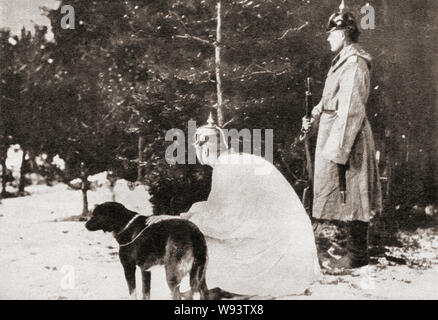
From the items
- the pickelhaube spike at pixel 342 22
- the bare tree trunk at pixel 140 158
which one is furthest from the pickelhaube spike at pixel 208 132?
the pickelhaube spike at pixel 342 22

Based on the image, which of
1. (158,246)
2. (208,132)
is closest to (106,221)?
(158,246)

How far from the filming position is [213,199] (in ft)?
14.8

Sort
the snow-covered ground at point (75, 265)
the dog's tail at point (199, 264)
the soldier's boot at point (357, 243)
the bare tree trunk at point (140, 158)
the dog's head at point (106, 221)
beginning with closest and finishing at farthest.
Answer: the dog's tail at point (199, 264) → the dog's head at point (106, 221) → the snow-covered ground at point (75, 265) → the soldier's boot at point (357, 243) → the bare tree trunk at point (140, 158)

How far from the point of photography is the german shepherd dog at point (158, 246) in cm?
410

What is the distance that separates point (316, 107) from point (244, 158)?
948 millimetres

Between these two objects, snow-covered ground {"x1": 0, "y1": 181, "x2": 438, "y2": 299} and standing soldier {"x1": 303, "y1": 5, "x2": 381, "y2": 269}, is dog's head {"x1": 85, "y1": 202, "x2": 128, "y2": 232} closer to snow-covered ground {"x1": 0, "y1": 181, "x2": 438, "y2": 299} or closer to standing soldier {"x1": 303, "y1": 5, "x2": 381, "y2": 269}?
snow-covered ground {"x1": 0, "y1": 181, "x2": 438, "y2": 299}

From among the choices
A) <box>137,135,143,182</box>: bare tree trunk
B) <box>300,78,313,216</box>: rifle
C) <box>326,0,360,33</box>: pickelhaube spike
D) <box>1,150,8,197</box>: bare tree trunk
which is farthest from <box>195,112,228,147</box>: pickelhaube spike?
<box>1,150,8,197</box>: bare tree trunk

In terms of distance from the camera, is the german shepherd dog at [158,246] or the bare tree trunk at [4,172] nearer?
the german shepherd dog at [158,246]

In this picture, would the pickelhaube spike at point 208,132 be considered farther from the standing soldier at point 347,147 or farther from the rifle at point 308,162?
the standing soldier at point 347,147

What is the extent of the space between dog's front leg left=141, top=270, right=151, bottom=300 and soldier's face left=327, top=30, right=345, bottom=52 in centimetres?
258

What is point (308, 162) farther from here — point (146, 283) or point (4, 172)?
point (4, 172)

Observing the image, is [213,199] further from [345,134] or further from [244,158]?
[345,134]

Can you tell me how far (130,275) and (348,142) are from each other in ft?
7.17
